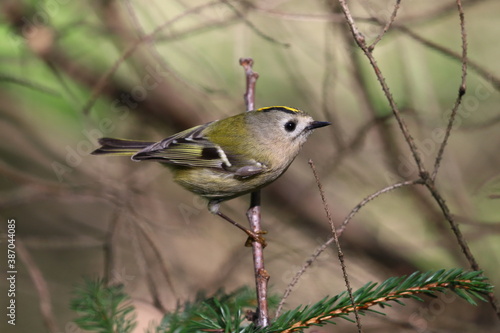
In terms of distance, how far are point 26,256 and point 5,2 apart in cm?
118

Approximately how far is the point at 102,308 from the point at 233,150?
35.9 inches

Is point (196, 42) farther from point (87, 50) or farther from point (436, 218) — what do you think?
point (436, 218)

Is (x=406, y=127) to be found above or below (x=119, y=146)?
below

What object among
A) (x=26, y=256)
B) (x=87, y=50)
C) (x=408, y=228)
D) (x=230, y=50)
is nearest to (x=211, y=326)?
(x=26, y=256)

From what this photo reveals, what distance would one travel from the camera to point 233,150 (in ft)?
6.45

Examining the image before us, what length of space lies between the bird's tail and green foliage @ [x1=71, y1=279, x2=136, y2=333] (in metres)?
0.75

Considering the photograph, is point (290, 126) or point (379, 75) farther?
→ point (290, 126)

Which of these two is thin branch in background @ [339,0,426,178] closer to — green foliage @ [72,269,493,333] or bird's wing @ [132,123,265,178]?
green foliage @ [72,269,493,333]

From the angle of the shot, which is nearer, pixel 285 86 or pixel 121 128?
pixel 121 128

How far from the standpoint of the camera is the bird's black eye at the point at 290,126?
1.91 m

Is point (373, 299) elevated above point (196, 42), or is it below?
below

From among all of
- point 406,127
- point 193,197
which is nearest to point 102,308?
point 406,127

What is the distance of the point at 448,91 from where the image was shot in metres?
2.93

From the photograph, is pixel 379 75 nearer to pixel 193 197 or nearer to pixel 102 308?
pixel 102 308
